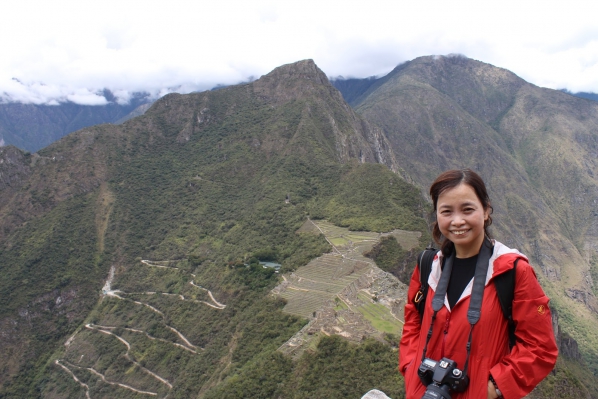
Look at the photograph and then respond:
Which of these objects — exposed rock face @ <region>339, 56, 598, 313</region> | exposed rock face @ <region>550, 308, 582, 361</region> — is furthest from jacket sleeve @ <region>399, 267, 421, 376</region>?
exposed rock face @ <region>339, 56, 598, 313</region>

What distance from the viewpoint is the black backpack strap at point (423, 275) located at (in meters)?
4.86

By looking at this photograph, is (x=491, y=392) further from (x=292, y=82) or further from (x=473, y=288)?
(x=292, y=82)

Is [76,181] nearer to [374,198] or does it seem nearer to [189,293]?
[189,293]

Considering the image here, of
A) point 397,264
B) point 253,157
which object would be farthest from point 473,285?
point 253,157

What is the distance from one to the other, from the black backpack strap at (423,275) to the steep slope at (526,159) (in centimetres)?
12878

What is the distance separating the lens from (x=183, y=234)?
2857 inches

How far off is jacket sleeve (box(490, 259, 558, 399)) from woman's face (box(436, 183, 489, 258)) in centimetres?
56

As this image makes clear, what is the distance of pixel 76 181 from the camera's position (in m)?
78.6

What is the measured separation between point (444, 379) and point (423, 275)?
1188 millimetres

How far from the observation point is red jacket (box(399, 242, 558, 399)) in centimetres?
385

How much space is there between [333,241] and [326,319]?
18.7 metres

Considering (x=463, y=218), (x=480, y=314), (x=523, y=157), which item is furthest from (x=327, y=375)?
(x=523, y=157)

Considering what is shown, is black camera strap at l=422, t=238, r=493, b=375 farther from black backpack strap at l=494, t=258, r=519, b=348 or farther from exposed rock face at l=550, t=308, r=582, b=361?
exposed rock face at l=550, t=308, r=582, b=361

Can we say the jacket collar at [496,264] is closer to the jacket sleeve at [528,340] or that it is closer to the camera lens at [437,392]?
the jacket sleeve at [528,340]
